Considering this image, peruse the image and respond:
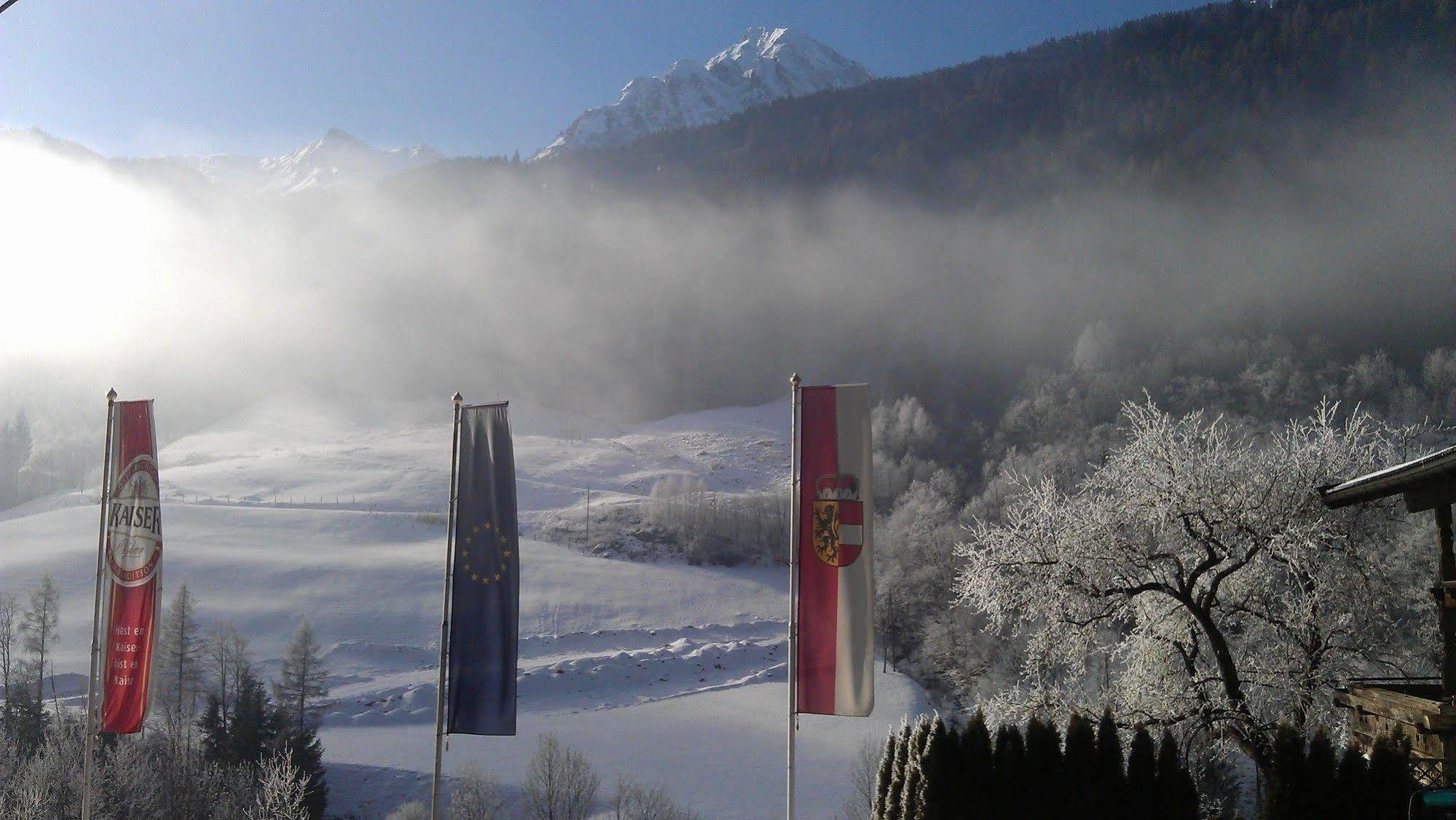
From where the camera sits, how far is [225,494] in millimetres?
141875

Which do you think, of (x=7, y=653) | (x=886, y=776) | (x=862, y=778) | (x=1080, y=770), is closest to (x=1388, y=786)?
(x=1080, y=770)

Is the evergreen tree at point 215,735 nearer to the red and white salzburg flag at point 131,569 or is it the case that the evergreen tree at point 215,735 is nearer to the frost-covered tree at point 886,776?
the red and white salzburg flag at point 131,569

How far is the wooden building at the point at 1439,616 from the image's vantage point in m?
12.1

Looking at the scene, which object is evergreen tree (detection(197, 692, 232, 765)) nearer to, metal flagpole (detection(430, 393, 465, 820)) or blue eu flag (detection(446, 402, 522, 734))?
metal flagpole (detection(430, 393, 465, 820))

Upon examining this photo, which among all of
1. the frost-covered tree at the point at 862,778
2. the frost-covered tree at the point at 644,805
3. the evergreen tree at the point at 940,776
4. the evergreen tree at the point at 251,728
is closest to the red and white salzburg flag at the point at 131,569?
the evergreen tree at the point at 940,776

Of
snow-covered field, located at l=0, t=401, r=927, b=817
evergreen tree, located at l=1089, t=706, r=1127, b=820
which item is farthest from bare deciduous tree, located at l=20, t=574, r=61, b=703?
evergreen tree, located at l=1089, t=706, r=1127, b=820

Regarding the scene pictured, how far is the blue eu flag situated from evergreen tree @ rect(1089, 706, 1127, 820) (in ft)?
26.8

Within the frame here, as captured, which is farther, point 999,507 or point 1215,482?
point 999,507

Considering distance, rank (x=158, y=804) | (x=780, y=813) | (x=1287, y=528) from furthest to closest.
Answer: (x=780, y=813) < (x=158, y=804) < (x=1287, y=528)

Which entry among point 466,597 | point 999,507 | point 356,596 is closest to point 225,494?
point 356,596

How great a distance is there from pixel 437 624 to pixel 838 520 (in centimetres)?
8457

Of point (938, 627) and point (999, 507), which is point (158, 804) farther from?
point (999, 507)

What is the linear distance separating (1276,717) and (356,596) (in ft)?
303

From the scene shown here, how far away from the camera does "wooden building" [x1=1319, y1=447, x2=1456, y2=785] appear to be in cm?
1208
